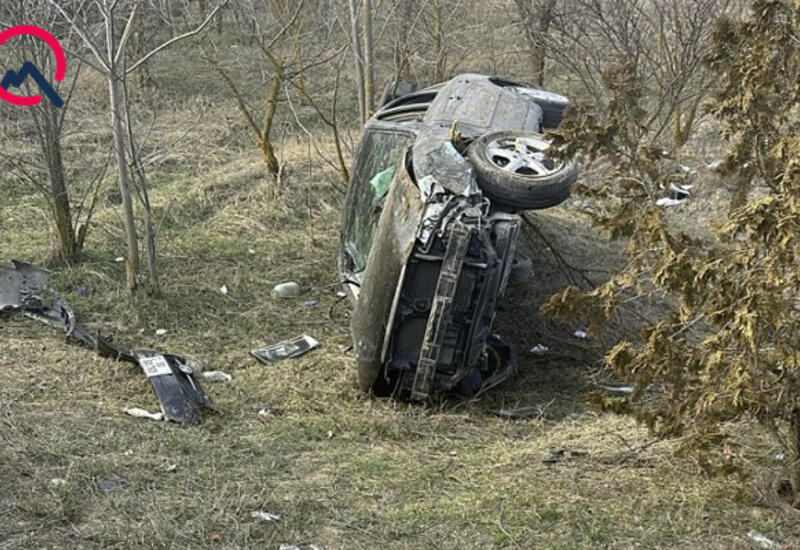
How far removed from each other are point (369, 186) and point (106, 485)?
326cm

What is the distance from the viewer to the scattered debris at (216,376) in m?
6.23

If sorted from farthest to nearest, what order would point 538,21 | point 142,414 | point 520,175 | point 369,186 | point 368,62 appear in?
point 538,21 < point 368,62 < point 369,186 < point 520,175 < point 142,414

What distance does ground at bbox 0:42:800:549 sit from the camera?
4125mm

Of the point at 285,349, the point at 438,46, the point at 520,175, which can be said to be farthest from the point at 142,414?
the point at 438,46

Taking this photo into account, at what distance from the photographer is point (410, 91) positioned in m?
8.66

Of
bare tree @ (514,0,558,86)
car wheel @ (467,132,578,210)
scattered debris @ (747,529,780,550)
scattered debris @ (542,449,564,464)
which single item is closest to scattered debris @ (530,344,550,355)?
car wheel @ (467,132,578,210)

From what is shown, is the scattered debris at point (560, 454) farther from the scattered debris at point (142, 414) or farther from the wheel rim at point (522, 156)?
the scattered debris at point (142, 414)

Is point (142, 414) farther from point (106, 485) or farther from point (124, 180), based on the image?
point (124, 180)

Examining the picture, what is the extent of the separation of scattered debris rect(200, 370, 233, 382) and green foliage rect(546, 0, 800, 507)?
8.45 ft

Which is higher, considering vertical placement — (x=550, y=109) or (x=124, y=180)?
(x=550, y=109)

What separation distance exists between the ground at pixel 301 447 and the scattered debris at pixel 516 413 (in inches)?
3.1

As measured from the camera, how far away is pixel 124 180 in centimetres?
712

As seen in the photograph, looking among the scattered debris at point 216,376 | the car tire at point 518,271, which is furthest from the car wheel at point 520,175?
the scattered debris at point 216,376

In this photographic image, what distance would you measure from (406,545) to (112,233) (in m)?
5.83
